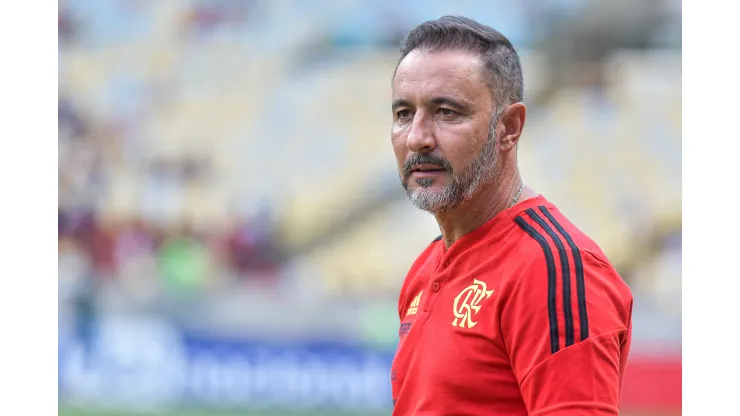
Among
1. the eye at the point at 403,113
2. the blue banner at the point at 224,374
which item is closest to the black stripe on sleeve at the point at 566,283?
the eye at the point at 403,113

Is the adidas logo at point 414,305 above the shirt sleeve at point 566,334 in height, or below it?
above

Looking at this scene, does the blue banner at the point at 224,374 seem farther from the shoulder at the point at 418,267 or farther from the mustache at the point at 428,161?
the mustache at the point at 428,161

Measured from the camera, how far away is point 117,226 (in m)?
6.91

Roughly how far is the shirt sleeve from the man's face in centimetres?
25

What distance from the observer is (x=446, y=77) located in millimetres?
1610

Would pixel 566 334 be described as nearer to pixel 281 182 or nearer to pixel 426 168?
pixel 426 168

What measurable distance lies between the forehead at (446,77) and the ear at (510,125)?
7 cm

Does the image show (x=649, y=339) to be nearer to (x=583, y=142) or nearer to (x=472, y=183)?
(x=583, y=142)

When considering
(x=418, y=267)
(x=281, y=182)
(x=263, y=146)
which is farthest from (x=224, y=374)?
(x=418, y=267)

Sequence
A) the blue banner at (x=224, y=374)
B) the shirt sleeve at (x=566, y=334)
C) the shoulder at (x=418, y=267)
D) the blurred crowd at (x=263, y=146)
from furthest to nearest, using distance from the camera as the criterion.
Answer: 1. the blurred crowd at (x=263, y=146)
2. the blue banner at (x=224, y=374)
3. the shoulder at (x=418, y=267)
4. the shirt sleeve at (x=566, y=334)

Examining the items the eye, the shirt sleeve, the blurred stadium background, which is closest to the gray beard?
the eye

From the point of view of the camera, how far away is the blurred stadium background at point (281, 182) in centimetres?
643

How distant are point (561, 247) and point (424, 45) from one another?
19.9 inches

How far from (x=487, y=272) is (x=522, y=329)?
7.5 inches
